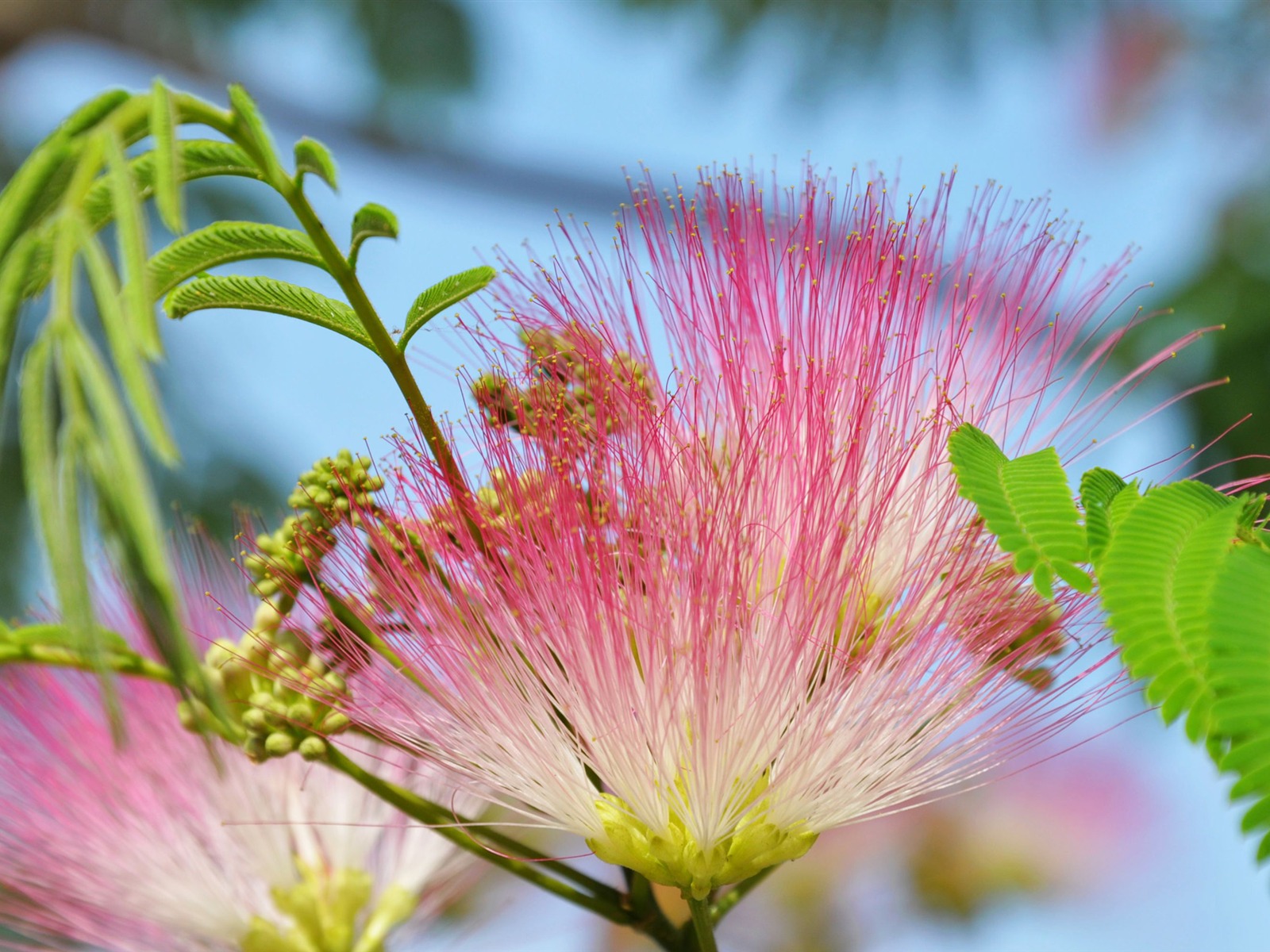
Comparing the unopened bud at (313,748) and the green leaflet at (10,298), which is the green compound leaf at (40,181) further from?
the unopened bud at (313,748)

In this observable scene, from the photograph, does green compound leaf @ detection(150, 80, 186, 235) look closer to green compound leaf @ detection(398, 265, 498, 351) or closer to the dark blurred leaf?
green compound leaf @ detection(398, 265, 498, 351)

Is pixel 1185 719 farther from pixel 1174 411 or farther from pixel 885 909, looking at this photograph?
pixel 885 909

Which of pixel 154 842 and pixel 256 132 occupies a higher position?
pixel 256 132

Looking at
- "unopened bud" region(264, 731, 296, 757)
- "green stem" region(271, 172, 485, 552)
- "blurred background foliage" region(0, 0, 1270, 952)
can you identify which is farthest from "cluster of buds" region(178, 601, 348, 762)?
"blurred background foliage" region(0, 0, 1270, 952)

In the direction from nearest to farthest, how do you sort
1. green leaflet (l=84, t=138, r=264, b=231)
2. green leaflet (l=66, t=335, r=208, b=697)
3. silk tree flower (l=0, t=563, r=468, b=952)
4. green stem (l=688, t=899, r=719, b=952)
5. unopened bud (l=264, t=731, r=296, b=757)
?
green leaflet (l=66, t=335, r=208, b=697) < green leaflet (l=84, t=138, r=264, b=231) < green stem (l=688, t=899, r=719, b=952) < unopened bud (l=264, t=731, r=296, b=757) < silk tree flower (l=0, t=563, r=468, b=952)

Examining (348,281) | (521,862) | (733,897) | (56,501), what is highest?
(348,281)

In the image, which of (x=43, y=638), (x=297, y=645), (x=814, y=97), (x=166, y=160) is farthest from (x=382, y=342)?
(x=814, y=97)

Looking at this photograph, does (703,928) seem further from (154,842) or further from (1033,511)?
(154,842)

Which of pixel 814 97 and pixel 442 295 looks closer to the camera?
pixel 442 295
